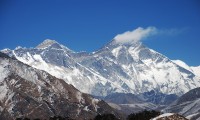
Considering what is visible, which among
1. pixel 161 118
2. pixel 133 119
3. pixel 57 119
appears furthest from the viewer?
pixel 57 119

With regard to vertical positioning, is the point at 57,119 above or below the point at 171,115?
above

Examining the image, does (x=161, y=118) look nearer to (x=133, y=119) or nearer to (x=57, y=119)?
(x=133, y=119)

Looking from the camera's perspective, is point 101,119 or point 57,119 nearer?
point 101,119

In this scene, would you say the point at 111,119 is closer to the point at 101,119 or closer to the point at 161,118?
the point at 101,119

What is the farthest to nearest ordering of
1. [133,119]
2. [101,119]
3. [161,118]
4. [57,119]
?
[57,119]
[101,119]
[133,119]
[161,118]

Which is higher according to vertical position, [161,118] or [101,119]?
[101,119]

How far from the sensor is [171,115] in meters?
63.8

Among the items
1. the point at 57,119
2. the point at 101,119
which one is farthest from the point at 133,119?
the point at 57,119

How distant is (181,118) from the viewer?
6375cm

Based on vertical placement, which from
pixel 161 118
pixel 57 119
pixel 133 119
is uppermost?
pixel 57 119

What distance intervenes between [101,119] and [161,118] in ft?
343

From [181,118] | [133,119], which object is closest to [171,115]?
[181,118]

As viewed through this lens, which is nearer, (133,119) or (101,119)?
(133,119)

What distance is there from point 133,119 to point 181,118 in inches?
2686
